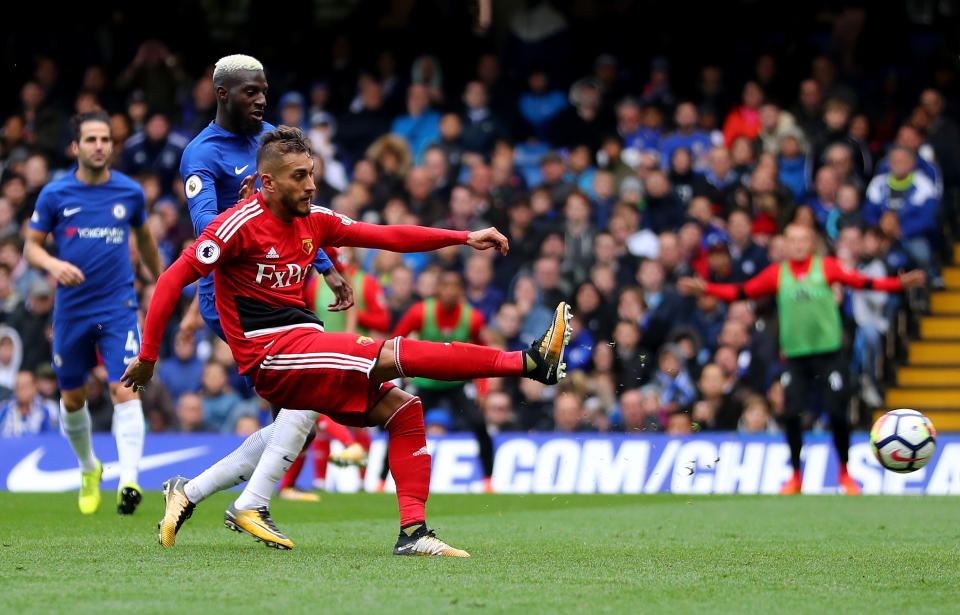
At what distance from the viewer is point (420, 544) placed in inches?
275

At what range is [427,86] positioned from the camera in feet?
65.0

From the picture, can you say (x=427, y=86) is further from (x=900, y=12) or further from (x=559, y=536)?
(x=559, y=536)

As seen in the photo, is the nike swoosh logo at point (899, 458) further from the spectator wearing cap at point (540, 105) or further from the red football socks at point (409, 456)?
the spectator wearing cap at point (540, 105)

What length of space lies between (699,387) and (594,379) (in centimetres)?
105

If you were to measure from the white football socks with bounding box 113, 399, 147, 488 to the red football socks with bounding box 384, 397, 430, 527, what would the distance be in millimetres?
3341

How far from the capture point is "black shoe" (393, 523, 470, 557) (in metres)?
6.98

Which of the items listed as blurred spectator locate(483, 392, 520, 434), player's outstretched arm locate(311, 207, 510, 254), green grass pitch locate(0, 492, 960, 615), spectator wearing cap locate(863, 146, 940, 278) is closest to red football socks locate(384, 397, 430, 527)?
green grass pitch locate(0, 492, 960, 615)

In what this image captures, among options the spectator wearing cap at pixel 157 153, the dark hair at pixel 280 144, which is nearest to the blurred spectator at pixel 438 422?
the spectator wearing cap at pixel 157 153

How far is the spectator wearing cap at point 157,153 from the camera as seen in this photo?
19641 mm

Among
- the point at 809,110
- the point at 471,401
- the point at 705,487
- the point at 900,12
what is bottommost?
the point at 705,487

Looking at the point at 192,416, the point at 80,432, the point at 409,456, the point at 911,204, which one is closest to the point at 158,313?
the point at 409,456

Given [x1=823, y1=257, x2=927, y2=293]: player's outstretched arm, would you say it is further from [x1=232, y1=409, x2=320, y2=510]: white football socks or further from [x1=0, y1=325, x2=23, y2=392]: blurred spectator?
[x1=0, y1=325, x2=23, y2=392]: blurred spectator

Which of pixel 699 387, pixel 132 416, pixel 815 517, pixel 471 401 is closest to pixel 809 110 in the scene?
pixel 699 387

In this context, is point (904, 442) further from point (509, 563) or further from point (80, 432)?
point (80, 432)
